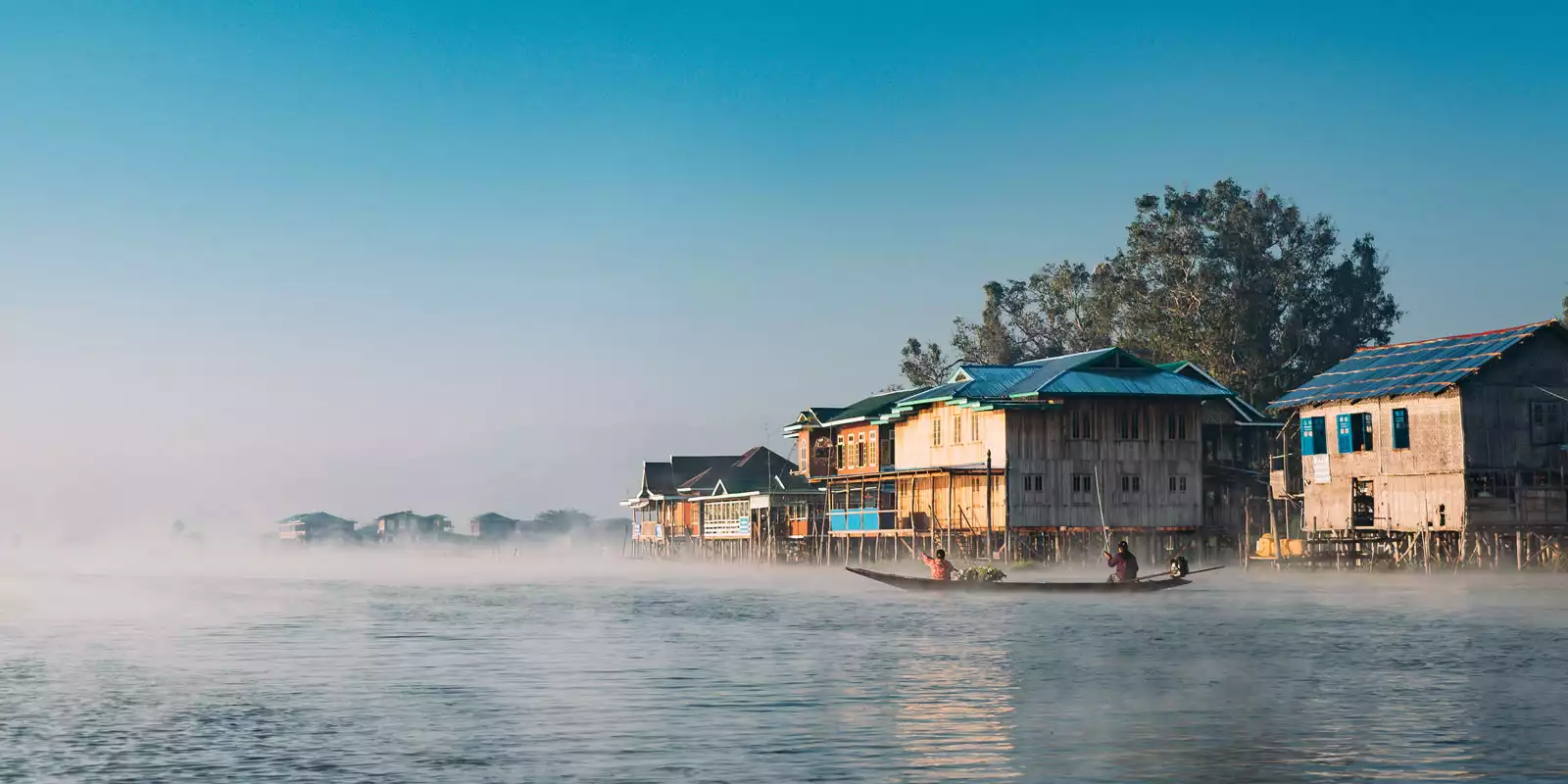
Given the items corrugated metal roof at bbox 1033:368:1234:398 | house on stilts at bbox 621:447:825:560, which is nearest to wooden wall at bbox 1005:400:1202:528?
corrugated metal roof at bbox 1033:368:1234:398

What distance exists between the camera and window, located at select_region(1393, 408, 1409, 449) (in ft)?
198

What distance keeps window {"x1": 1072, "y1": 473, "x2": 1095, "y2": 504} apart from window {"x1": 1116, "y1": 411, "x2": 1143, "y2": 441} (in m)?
2.26

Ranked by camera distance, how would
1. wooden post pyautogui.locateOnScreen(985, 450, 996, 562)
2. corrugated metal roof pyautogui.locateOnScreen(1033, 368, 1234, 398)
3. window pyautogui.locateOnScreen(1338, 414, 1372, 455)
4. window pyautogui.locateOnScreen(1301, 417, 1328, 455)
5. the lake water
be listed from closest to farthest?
the lake water
window pyautogui.locateOnScreen(1338, 414, 1372, 455)
window pyautogui.locateOnScreen(1301, 417, 1328, 455)
wooden post pyautogui.locateOnScreen(985, 450, 996, 562)
corrugated metal roof pyautogui.locateOnScreen(1033, 368, 1234, 398)

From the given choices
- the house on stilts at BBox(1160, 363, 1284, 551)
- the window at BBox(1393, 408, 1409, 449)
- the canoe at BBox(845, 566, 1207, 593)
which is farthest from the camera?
the house on stilts at BBox(1160, 363, 1284, 551)

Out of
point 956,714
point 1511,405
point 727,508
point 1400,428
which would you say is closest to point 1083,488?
point 1400,428

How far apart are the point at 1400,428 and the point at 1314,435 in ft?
17.2

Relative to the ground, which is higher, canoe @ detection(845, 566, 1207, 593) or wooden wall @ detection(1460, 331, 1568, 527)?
wooden wall @ detection(1460, 331, 1568, 527)

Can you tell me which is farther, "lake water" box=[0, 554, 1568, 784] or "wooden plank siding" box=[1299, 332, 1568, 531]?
"wooden plank siding" box=[1299, 332, 1568, 531]

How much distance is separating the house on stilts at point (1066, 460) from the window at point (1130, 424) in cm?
4

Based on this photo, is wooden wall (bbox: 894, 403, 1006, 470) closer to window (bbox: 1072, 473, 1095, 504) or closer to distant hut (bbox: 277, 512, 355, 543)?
window (bbox: 1072, 473, 1095, 504)

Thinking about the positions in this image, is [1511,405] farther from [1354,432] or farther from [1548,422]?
[1354,432]

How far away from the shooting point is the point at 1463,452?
5766cm

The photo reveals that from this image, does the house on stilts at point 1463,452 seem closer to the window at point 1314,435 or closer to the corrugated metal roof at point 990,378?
the window at point 1314,435

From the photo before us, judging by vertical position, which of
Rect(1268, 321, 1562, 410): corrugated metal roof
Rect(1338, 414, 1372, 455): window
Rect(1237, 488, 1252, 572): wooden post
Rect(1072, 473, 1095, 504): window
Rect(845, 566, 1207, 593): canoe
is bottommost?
Rect(845, 566, 1207, 593): canoe
